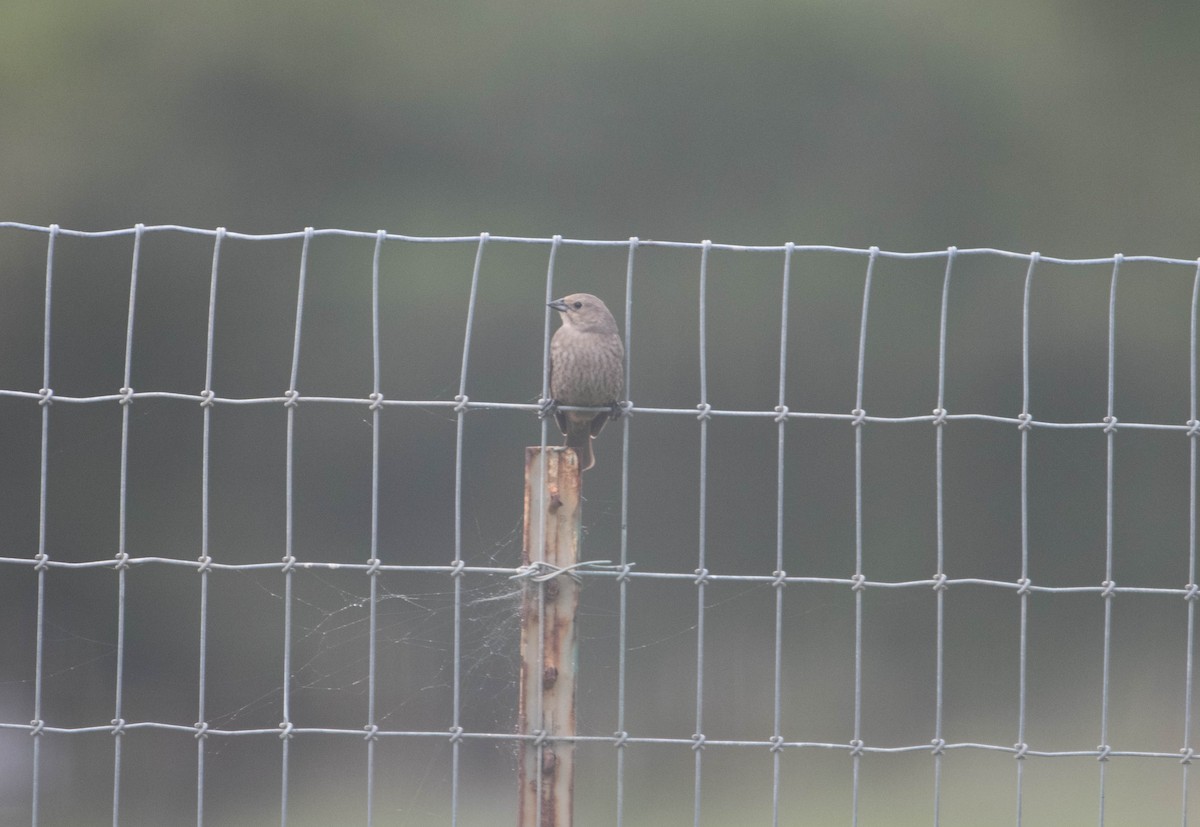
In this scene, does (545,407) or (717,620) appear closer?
(545,407)

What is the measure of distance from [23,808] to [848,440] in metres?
3.69

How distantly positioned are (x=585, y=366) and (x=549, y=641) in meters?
1.27

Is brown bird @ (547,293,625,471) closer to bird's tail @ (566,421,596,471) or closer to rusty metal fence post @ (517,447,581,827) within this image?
bird's tail @ (566,421,596,471)

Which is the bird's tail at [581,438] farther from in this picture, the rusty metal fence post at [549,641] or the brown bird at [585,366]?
the rusty metal fence post at [549,641]

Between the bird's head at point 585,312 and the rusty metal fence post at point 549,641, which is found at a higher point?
the bird's head at point 585,312

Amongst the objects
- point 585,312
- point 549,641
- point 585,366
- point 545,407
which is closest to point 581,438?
point 585,366

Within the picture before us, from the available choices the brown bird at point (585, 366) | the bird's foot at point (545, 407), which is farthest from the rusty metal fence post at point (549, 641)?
the brown bird at point (585, 366)

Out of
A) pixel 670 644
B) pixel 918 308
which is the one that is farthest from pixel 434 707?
pixel 918 308

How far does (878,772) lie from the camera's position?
192 inches

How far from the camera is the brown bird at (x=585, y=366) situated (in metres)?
3.57

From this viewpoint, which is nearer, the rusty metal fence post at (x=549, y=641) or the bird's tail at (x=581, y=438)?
the rusty metal fence post at (x=549, y=641)

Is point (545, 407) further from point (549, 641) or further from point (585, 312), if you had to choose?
point (585, 312)

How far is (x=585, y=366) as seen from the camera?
3.58m

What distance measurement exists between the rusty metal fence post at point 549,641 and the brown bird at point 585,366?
1.03 meters
